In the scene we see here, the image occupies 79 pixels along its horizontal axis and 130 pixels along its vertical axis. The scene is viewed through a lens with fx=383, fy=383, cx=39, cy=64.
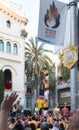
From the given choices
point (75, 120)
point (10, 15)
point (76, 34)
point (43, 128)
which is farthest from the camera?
point (10, 15)

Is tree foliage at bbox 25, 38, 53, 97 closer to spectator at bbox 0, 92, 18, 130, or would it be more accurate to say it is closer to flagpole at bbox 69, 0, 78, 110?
flagpole at bbox 69, 0, 78, 110

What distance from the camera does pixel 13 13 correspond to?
49.3 meters

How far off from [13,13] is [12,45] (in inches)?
163

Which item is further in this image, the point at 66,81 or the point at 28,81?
the point at 28,81

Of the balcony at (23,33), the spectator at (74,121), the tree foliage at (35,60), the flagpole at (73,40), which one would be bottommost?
the spectator at (74,121)

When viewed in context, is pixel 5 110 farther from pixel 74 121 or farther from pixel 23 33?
pixel 23 33

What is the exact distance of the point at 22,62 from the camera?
163 ft

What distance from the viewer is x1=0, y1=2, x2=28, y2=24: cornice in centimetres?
4853

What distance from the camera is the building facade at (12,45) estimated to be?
158 ft

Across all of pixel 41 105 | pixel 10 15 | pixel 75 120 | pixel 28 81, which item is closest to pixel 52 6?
pixel 75 120

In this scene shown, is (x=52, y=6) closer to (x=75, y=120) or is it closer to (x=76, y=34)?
(x=76, y=34)

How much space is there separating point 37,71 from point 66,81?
4385mm

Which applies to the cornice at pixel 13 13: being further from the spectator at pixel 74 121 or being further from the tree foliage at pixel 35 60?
the spectator at pixel 74 121

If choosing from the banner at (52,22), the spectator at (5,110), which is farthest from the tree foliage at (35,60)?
the spectator at (5,110)
